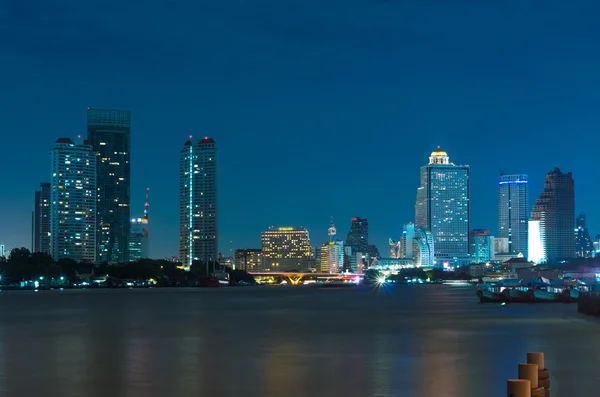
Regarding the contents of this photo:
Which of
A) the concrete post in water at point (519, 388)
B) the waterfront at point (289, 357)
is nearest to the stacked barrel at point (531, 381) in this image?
the concrete post in water at point (519, 388)

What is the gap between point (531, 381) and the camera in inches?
763

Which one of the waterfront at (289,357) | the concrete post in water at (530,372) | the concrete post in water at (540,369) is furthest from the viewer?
the waterfront at (289,357)

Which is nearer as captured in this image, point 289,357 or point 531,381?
point 531,381

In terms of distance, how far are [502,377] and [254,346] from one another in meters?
20.1

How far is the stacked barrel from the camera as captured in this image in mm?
17875

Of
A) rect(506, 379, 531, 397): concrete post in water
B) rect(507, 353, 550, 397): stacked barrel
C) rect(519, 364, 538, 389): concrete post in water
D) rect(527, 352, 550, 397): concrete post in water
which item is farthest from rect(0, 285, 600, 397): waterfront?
rect(506, 379, 531, 397): concrete post in water

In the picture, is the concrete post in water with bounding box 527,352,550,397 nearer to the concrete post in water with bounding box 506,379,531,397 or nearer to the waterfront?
the concrete post in water with bounding box 506,379,531,397

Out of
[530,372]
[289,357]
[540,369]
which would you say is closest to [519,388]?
[530,372]

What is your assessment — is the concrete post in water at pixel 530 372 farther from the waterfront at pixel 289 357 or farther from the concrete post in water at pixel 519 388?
the waterfront at pixel 289 357

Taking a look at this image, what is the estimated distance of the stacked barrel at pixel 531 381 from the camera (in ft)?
58.6

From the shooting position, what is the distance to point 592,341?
58062 millimetres

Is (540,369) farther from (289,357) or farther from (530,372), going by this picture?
(289,357)

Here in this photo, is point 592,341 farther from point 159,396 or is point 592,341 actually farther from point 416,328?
point 159,396

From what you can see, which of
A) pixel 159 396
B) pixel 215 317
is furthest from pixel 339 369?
pixel 215 317
